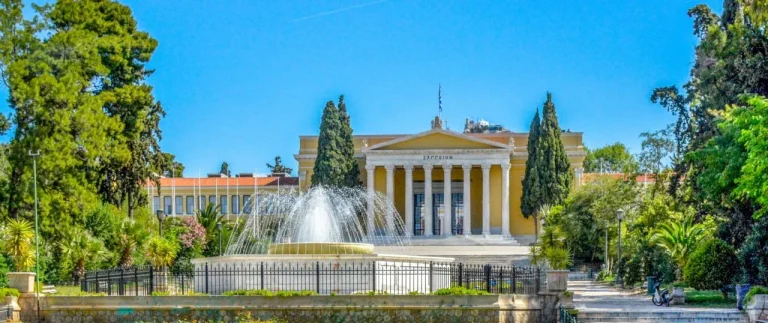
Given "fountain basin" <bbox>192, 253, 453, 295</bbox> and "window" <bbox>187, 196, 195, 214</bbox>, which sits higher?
"window" <bbox>187, 196, 195, 214</bbox>

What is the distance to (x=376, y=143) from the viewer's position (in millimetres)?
72812

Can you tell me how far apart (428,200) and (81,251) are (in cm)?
3387

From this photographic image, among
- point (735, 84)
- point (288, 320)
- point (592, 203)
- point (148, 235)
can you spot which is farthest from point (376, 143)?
point (288, 320)

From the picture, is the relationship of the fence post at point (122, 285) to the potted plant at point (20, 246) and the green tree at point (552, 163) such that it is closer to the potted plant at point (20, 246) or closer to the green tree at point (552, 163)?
the potted plant at point (20, 246)

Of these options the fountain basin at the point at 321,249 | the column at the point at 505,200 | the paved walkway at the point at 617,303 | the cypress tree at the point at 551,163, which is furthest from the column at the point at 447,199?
the fountain basin at the point at 321,249

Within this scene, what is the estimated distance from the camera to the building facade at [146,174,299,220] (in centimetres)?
7712

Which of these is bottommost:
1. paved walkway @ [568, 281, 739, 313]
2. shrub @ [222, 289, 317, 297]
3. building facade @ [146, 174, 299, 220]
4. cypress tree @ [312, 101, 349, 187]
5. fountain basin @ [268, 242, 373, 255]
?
paved walkway @ [568, 281, 739, 313]

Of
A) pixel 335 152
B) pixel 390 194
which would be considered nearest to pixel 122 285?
pixel 335 152

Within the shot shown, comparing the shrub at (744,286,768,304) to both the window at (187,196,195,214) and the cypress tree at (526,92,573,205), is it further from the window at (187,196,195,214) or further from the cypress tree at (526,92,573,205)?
the window at (187,196,195,214)

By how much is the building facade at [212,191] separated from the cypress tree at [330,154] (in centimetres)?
1183

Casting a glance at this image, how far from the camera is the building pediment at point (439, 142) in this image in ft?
222

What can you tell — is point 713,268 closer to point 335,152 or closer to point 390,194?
point 335,152

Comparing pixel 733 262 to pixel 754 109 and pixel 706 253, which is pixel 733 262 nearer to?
pixel 706 253

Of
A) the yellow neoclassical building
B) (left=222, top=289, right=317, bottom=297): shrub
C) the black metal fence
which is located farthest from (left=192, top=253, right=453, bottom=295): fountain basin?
the yellow neoclassical building
